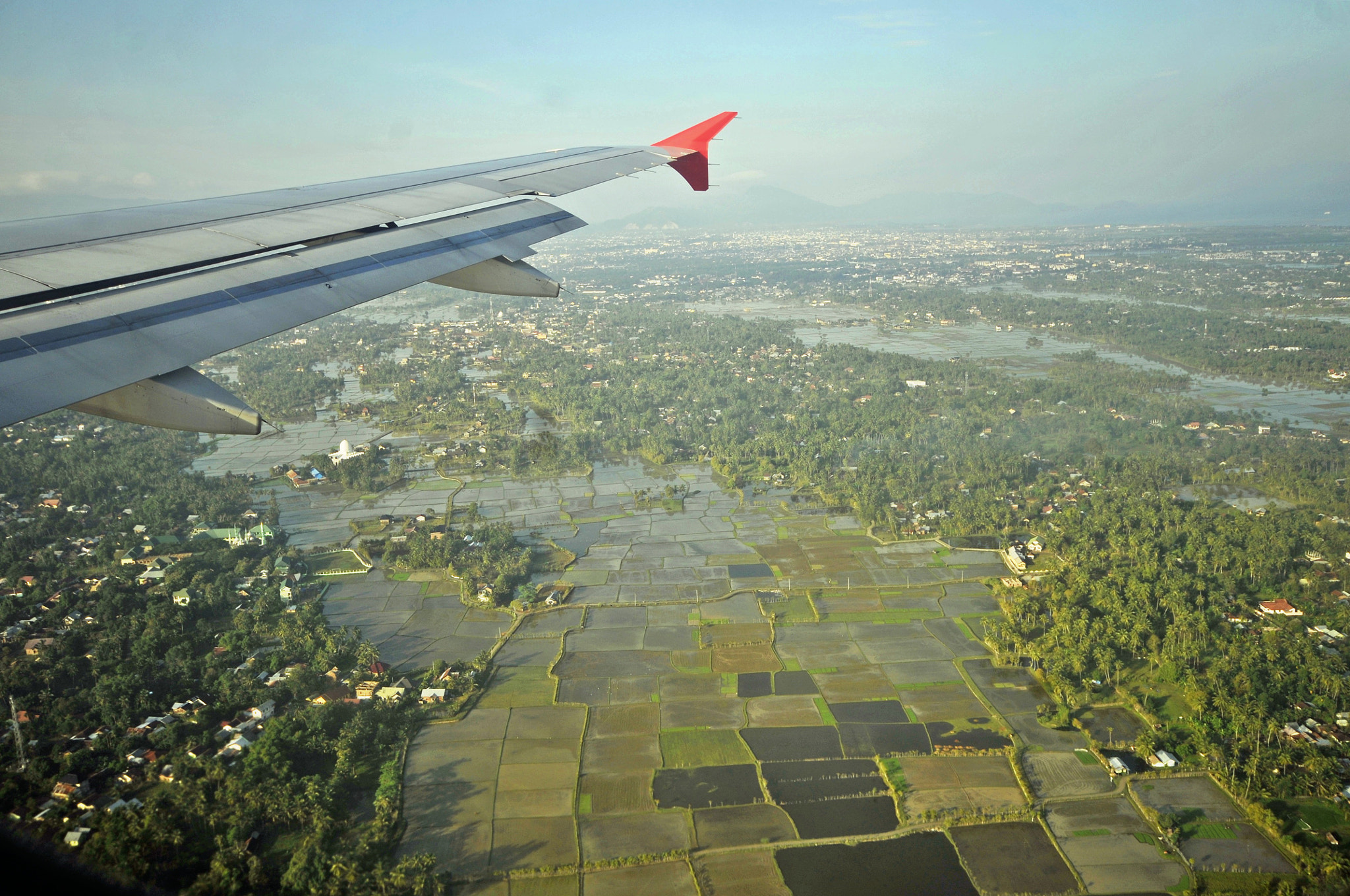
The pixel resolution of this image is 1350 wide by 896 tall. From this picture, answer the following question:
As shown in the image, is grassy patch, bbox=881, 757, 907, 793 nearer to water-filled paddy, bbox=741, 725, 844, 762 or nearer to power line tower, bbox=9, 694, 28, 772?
water-filled paddy, bbox=741, 725, 844, 762

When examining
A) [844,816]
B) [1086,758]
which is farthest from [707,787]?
[1086,758]

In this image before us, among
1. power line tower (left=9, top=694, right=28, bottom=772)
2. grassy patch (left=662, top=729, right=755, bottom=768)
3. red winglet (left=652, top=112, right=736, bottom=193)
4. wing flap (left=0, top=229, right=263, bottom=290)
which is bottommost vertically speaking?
grassy patch (left=662, top=729, right=755, bottom=768)

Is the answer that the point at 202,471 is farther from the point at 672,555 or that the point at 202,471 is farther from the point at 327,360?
the point at 327,360

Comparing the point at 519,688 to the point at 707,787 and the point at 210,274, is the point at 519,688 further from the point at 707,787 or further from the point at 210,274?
the point at 210,274

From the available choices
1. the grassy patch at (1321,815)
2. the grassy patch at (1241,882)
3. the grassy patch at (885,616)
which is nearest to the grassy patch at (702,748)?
the grassy patch at (885,616)

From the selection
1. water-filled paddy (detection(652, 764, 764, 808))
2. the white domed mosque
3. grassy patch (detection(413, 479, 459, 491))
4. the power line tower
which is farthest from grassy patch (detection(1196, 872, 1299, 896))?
the white domed mosque

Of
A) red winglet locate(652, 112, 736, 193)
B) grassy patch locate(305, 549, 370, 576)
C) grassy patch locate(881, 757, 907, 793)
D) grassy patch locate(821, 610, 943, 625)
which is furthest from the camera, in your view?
grassy patch locate(305, 549, 370, 576)

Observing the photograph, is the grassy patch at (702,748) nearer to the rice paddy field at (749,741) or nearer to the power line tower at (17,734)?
the rice paddy field at (749,741)
